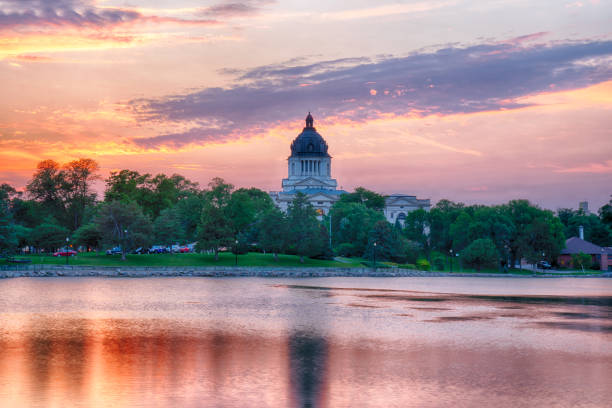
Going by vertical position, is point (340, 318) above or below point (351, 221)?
below

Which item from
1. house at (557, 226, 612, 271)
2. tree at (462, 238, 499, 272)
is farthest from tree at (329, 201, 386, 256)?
house at (557, 226, 612, 271)

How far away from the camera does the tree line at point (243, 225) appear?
95812mm

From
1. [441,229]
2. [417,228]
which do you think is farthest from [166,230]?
[441,229]

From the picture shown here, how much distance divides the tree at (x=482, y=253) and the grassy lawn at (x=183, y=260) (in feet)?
59.1

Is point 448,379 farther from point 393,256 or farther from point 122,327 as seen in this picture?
point 393,256

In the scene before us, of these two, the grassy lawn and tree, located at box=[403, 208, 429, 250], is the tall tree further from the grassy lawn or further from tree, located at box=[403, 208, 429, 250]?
tree, located at box=[403, 208, 429, 250]

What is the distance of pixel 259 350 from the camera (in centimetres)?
2658

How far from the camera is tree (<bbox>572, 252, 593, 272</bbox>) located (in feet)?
371

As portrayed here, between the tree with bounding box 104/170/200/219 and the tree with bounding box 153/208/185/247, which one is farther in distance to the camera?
the tree with bounding box 104/170/200/219

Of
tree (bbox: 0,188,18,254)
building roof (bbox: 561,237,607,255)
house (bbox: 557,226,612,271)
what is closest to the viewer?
tree (bbox: 0,188,18,254)

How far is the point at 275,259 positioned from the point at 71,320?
6276 centimetres

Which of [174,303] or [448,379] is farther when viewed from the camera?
[174,303]

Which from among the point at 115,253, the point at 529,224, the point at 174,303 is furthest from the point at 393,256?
the point at 174,303

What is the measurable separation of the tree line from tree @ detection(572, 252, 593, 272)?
3823 millimetres
